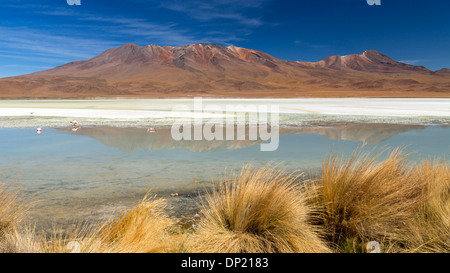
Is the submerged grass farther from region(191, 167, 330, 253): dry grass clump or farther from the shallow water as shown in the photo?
the shallow water

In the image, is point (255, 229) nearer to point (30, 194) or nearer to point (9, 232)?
point (9, 232)

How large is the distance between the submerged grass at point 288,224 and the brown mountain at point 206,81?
193ft

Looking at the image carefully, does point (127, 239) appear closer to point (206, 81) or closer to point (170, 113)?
point (170, 113)

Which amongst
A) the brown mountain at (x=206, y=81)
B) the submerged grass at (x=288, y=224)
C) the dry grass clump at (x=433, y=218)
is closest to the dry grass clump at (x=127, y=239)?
the submerged grass at (x=288, y=224)

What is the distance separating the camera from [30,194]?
452cm

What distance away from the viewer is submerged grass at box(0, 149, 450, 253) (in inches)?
108

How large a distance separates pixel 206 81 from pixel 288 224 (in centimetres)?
12737

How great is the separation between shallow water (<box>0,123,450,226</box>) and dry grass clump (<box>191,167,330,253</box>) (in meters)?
1.44

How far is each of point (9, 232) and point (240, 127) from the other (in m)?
9.76

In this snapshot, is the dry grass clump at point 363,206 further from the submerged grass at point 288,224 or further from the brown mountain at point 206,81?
the brown mountain at point 206,81

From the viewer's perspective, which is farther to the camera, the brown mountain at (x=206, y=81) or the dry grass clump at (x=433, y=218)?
the brown mountain at (x=206, y=81)

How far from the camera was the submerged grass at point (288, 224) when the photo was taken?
2748mm

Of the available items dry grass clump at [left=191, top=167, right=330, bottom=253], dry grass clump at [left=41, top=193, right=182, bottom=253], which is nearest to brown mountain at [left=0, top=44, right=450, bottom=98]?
dry grass clump at [left=191, top=167, right=330, bottom=253]
